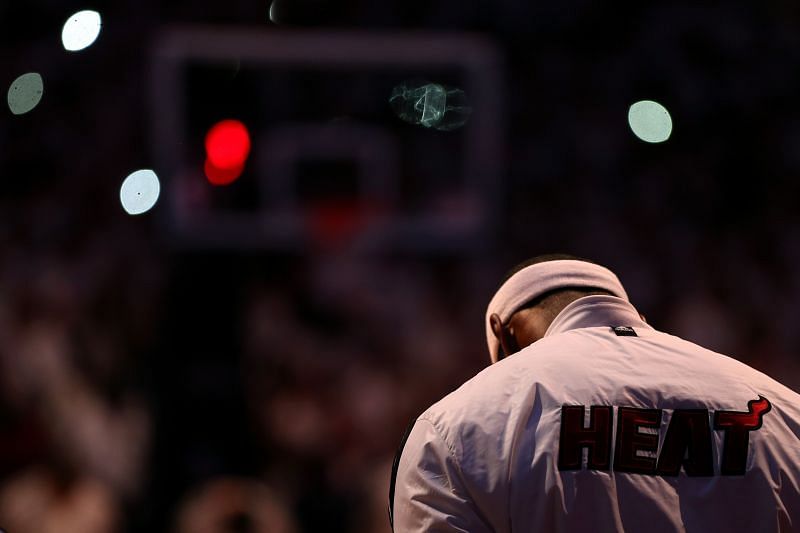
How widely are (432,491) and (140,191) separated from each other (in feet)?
17.4

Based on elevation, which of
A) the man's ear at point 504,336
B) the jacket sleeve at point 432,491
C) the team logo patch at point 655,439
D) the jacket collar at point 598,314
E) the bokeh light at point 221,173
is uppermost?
the bokeh light at point 221,173

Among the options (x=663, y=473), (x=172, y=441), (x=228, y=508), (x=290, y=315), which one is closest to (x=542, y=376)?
(x=663, y=473)

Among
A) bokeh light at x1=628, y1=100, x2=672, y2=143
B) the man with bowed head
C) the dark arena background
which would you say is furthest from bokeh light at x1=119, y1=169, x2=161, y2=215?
the man with bowed head

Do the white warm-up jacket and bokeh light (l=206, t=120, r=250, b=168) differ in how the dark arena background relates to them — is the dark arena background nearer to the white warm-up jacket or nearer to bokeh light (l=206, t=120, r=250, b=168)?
bokeh light (l=206, t=120, r=250, b=168)

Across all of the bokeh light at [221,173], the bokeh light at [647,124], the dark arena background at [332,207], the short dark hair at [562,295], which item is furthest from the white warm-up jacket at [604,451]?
the bokeh light at [647,124]

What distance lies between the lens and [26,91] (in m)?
6.42

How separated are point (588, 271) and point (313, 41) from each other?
16.0 ft

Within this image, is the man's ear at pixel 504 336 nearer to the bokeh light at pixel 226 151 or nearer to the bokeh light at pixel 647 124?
the bokeh light at pixel 226 151

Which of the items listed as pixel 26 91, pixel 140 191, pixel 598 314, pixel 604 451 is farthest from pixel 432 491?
pixel 26 91

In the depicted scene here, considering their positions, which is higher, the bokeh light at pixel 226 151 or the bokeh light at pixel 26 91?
the bokeh light at pixel 26 91

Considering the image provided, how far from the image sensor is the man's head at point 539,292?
1820 millimetres

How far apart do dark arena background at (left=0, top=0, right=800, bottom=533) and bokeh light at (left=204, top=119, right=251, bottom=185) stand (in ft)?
0.07

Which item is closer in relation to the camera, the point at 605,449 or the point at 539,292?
the point at 605,449

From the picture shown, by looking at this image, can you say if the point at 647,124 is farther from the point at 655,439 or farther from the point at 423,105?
the point at 655,439
